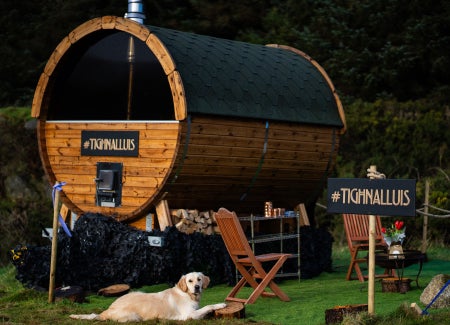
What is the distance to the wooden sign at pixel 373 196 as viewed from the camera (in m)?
8.25

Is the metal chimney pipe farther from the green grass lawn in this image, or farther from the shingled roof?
the green grass lawn

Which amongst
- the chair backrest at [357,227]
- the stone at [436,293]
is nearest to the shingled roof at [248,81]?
the chair backrest at [357,227]

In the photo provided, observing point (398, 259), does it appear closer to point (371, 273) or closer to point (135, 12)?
point (371, 273)

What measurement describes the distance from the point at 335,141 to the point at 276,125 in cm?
154

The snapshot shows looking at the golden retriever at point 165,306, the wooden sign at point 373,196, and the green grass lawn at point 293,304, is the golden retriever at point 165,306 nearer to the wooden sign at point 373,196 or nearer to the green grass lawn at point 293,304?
the green grass lawn at point 293,304

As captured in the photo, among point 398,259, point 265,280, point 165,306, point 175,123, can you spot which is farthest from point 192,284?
point 175,123

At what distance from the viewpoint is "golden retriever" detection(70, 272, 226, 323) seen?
9.07m

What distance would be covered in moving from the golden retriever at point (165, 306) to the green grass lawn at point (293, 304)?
189 mm

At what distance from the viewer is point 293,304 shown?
34.1 feet

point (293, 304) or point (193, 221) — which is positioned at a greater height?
point (193, 221)

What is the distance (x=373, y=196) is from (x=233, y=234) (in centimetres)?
245

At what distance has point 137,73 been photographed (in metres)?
12.8

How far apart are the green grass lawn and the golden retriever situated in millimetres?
189

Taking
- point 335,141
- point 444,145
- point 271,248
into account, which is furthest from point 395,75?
point 271,248
